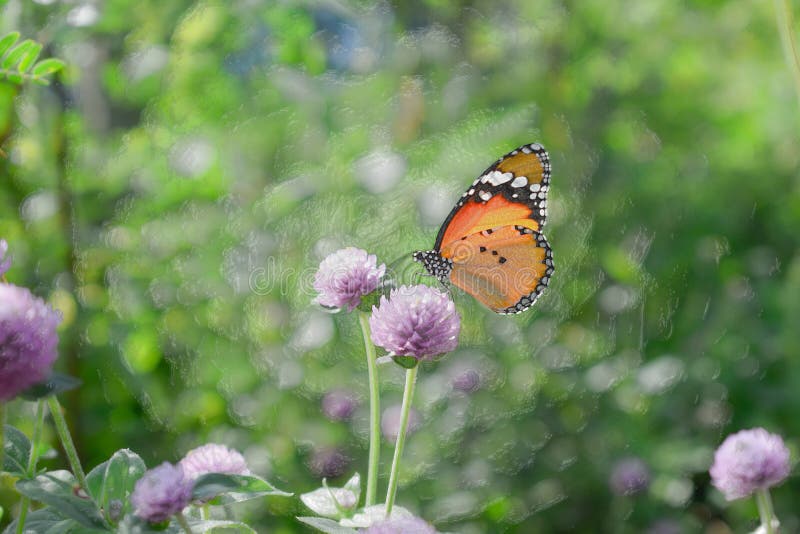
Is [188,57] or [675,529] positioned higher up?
[188,57]

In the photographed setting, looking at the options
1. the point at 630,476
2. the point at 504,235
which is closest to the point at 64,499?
the point at 504,235

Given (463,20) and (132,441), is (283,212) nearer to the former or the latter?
(132,441)

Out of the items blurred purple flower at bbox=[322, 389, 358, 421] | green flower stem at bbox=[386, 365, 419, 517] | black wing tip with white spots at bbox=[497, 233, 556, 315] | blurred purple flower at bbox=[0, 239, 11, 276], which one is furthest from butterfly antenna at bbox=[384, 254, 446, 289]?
blurred purple flower at bbox=[0, 239, 11, 276]

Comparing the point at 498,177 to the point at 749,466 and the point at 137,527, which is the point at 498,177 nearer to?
the point at 749,466

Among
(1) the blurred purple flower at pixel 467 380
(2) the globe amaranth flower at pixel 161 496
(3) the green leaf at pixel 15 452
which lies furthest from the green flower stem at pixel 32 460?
(1) the blurred purple flower at pixel 467 380

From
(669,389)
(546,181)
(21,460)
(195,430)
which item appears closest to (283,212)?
(195,430)

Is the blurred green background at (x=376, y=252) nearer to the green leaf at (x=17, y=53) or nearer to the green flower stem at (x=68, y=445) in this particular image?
the green leaf at (x=17, y=53)
